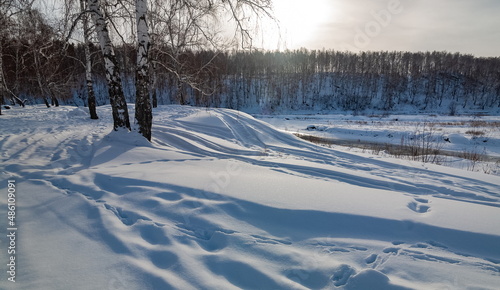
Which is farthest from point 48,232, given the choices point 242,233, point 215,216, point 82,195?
point 242,233

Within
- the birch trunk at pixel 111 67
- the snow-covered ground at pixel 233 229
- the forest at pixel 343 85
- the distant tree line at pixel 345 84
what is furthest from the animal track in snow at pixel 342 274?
the distant tree line at pixel 345 84

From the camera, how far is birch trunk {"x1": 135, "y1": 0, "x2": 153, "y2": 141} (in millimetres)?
5388

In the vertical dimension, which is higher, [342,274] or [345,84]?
[345,84]

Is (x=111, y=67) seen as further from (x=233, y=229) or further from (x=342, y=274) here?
(x=342, y=274)

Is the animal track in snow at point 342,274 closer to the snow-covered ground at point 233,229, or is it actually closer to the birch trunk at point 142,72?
the snow-covered ground at point 233,229

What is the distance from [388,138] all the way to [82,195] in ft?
61.3

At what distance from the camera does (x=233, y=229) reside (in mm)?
2320

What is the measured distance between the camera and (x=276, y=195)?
304 cm

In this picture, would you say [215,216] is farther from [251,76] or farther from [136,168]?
[251,76]

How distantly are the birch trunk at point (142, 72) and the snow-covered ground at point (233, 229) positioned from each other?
6.01ft

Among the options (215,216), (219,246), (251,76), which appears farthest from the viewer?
(251,76)

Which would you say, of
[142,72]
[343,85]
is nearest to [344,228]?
[142,72]

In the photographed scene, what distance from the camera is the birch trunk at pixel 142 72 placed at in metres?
5.39

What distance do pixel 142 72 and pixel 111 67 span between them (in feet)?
2.94
